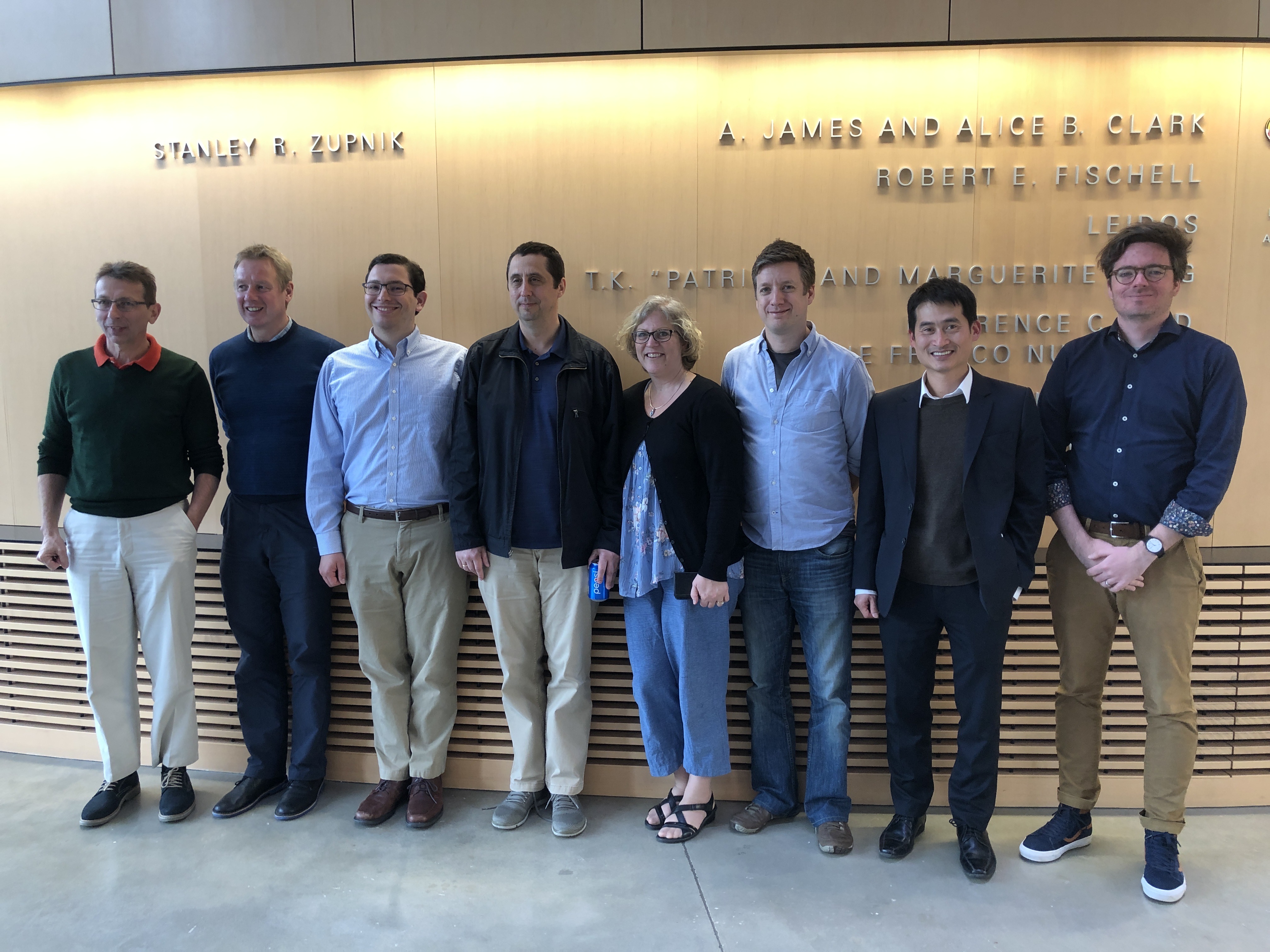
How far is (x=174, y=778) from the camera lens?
316 cm

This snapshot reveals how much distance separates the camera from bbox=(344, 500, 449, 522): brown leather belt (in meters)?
2.99

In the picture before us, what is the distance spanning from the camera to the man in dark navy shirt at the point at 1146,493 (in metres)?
2.50

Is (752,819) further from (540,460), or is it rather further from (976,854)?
(540,460)

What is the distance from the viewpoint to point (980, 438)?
8.30 ft

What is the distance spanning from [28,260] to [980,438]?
4.15m

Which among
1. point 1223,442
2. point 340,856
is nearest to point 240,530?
point 340,856

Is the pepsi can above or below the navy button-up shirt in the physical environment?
below

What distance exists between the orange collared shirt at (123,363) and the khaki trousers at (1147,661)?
346cm

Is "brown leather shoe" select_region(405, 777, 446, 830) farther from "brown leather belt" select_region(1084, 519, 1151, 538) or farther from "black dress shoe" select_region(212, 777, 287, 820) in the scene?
"brown leather belt" select_region(1084, 519, 1151, 538)

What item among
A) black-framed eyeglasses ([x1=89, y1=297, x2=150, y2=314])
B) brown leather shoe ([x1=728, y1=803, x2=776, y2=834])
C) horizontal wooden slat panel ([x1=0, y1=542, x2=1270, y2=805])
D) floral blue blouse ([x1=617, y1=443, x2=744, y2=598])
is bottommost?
brown leather shoe ([x1=728, y1=803, x2=776, y2=834])

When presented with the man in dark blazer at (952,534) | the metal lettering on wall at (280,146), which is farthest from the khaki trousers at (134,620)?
the man in dark blazer at (952,534)

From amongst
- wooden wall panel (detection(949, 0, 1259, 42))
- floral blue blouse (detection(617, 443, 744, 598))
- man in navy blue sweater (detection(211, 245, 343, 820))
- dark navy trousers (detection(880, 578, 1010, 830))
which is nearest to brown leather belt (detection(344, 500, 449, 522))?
man in navy blue sweater (detection(211, 245, 343, 820))

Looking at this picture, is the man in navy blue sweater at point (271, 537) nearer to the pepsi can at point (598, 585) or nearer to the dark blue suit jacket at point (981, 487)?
the pepsi can at point (598, 585)

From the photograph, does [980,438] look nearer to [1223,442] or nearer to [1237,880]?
[1223,442]
